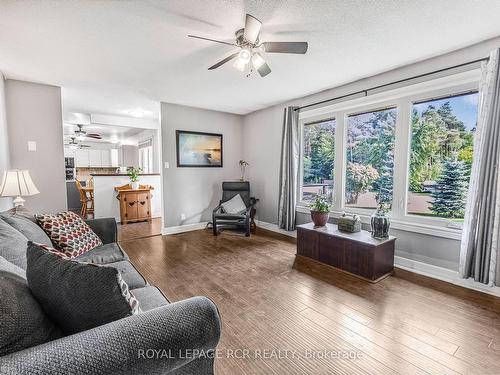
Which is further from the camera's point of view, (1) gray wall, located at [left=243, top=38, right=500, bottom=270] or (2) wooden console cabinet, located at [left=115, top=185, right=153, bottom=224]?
(2) wooden console cabinet, located at [left=115, top=185, right=153, bottom=224]

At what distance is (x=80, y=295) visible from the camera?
33.5 inches

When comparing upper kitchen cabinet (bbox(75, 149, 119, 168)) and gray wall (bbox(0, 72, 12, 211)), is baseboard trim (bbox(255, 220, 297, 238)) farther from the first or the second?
upper kitchen cabinet (bbox(75, 149, 119, 168))

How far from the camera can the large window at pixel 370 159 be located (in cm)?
312

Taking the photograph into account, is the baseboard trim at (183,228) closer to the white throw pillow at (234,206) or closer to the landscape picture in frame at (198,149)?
the white throw pillow at (234,206)

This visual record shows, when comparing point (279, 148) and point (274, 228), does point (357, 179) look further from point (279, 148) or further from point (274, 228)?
point (274, 228)

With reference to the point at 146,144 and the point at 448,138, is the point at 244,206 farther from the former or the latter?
the point at 146,144

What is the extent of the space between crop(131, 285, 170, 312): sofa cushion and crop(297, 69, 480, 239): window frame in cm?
279

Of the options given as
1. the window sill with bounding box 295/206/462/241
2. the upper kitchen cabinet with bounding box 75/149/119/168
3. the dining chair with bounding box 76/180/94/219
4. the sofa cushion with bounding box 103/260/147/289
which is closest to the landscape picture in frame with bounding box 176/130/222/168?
the dining chair with bounding box 76/180/94/219

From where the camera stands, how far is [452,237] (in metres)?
2.54

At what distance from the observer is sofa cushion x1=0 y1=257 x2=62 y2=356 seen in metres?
0.71

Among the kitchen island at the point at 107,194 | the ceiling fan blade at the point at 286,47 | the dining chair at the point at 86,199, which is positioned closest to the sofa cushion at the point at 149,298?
the ceiling fan blade at the point at 286,47

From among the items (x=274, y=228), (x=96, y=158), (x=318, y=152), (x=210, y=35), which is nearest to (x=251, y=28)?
(x=210, y=35)

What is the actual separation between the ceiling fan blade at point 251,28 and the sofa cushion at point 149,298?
6.18 ft

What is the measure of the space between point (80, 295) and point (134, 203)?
4.96 meters
